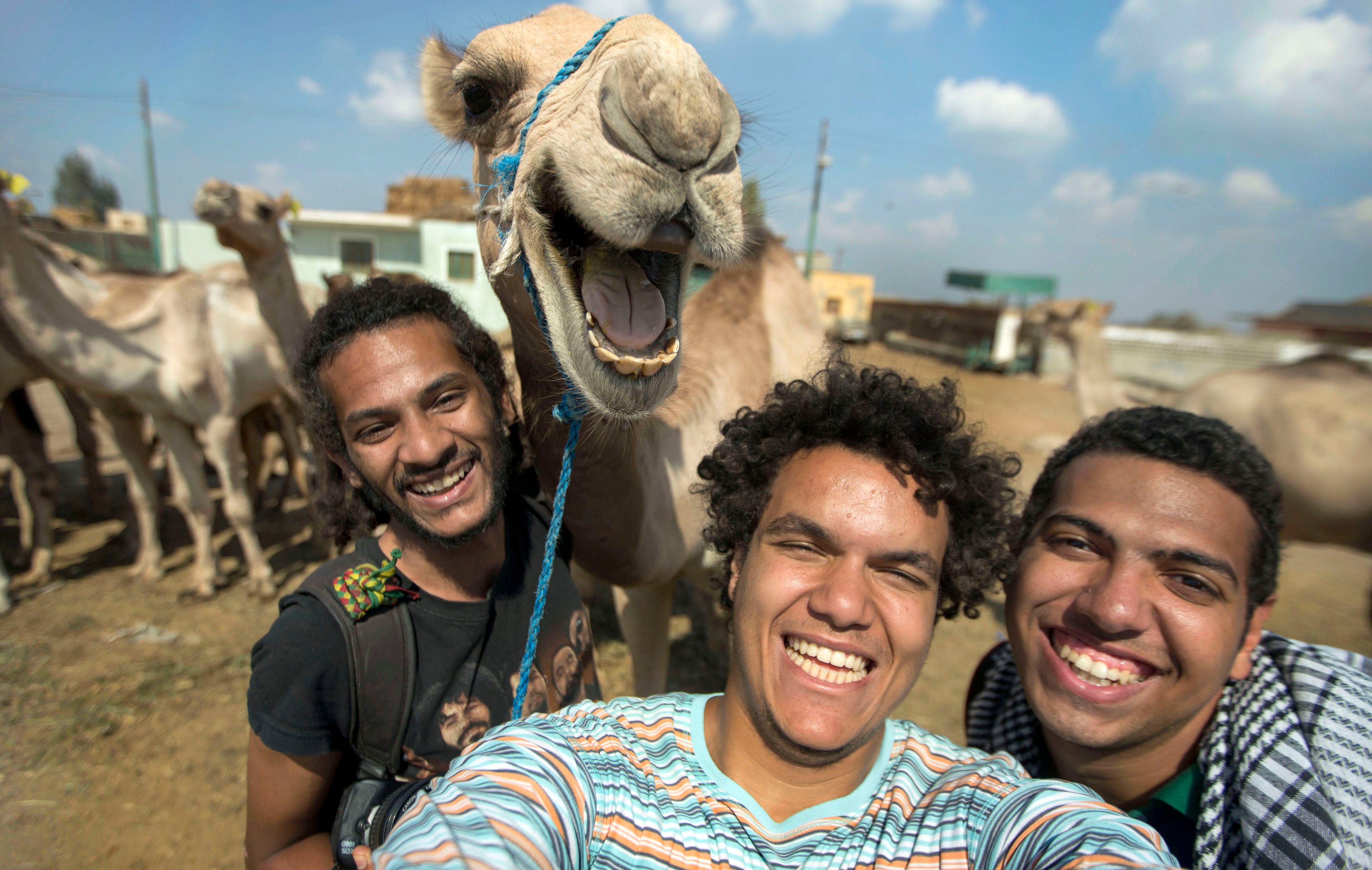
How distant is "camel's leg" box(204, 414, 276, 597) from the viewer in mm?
5328

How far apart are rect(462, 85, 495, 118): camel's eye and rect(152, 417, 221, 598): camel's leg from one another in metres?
4.94

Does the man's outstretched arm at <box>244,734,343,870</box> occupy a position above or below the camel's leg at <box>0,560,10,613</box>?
above

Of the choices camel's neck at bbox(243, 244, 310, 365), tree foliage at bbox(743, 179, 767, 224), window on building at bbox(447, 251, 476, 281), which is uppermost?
window on building at bbox(447, 251, 476, 281)

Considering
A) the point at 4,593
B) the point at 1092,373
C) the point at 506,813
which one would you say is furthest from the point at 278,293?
the point at 1092,373

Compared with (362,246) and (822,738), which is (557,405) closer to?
(822,738)

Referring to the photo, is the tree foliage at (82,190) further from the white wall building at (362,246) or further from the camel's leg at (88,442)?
the camel's leg at (88,442)

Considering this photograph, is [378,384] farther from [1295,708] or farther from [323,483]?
[1295,708]

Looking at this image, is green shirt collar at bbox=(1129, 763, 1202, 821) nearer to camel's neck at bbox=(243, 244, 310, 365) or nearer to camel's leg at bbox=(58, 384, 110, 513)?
camel's neck at bbox=(243, 244, 310, 365)

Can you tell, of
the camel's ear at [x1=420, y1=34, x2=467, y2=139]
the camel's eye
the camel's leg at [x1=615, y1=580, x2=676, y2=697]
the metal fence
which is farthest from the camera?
the metal fence

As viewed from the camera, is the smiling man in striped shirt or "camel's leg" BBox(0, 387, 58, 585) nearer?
the smiling man in striped shirt

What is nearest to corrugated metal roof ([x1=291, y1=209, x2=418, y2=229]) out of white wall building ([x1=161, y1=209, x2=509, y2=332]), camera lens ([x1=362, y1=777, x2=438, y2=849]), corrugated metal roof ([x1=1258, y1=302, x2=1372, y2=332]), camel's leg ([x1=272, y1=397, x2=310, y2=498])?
white wall building ([x1=161, y1=209, x2=509, y2=332])

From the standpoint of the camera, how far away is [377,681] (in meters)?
1.35

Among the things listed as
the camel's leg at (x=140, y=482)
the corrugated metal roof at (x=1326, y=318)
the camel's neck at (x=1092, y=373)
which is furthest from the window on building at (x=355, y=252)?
the corrugated metal roof at (x=1326, y=318)

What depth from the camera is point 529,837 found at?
2.86 feet
